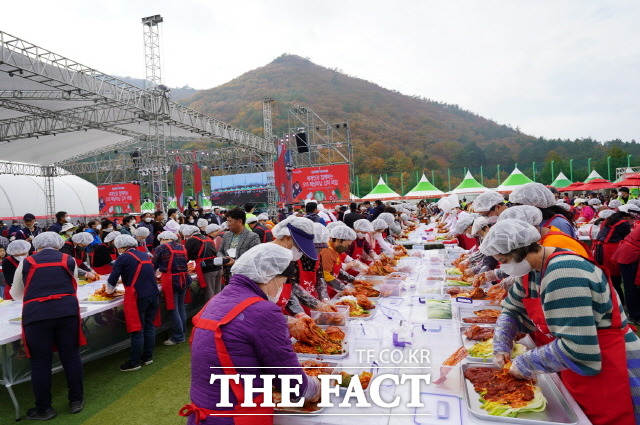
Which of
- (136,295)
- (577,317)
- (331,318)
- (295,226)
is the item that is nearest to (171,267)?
(136,295)

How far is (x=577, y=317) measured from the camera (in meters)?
1.58

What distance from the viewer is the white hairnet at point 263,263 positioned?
175 centimetres

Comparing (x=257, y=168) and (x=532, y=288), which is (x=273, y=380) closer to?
(x=532, y=288)

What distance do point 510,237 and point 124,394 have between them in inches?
160

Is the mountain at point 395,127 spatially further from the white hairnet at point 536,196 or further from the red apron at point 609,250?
the white hairnet at point 536,196

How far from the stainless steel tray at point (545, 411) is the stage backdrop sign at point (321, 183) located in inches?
526

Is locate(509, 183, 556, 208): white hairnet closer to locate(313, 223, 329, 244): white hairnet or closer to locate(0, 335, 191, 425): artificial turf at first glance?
locate(313, 223, 329, 244): white hairnet

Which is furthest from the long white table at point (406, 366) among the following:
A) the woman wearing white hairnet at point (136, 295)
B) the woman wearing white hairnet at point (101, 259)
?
the woman wearing white hairnet at point (101, 259)

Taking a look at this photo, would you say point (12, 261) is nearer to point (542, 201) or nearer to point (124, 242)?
point (124, 242)

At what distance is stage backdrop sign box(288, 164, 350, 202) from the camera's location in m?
15.2

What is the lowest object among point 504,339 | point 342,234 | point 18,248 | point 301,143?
point 504,339

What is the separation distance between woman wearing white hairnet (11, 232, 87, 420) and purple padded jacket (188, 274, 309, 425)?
2558mm

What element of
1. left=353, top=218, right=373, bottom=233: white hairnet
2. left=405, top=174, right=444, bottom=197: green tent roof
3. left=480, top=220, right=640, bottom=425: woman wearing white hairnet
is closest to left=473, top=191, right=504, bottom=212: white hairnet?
left=353, top=218, right=373, bottom=233: white hairnet

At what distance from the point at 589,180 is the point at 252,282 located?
78.7 feet
